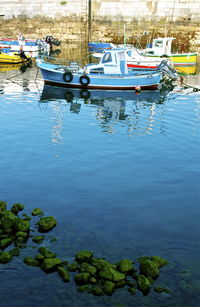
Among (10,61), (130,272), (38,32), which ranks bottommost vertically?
(130,272)

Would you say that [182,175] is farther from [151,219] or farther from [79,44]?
[79,44]

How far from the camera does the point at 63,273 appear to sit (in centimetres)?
750

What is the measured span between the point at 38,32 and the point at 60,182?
50367 mm

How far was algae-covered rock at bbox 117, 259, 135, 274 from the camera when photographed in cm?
757

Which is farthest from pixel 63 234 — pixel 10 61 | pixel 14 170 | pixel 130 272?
pixel 10 61

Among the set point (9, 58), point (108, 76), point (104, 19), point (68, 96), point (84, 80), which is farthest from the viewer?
point (104, 19)

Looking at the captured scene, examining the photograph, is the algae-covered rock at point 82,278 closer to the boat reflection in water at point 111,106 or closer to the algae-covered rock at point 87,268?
the algae-covered rock at point 87,268

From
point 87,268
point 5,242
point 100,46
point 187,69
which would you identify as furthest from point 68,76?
point 100,46

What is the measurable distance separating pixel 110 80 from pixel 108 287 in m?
21.5

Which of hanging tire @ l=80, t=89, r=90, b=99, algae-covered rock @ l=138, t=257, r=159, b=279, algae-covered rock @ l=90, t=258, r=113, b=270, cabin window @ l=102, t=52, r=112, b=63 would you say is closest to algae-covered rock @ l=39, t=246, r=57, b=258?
algae-covered rock @ l=90, t=258, r=113, b=270

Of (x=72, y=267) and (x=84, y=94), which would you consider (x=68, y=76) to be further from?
(x=72, y=267)

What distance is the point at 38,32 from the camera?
5634 cm

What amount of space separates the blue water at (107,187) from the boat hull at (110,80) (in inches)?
208

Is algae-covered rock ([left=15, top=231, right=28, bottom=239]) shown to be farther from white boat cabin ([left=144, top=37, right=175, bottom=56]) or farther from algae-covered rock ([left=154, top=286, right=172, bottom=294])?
white boat cabin ([left=144, top=37, right=175, bottom=56])
